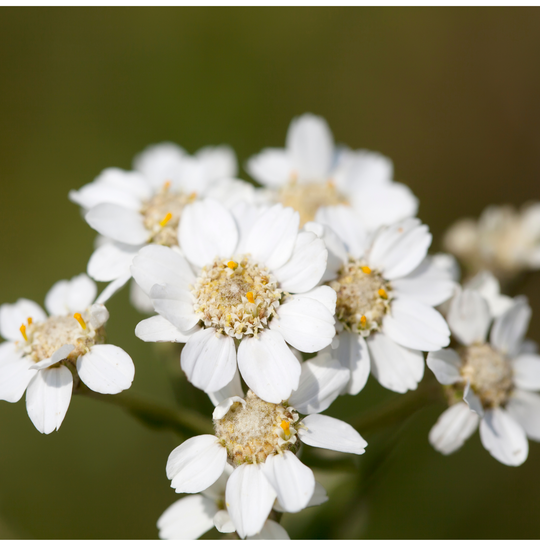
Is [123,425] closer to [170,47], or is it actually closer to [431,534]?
[431,534]

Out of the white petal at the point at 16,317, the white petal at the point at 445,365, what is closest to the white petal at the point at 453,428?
the white petal at the point at 445,365

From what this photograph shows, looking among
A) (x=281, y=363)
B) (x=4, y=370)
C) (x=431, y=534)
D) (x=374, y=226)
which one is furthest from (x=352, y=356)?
(x=431, y=534)

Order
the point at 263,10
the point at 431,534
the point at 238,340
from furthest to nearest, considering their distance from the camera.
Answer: the point at 263,10
the point at 431,534
the point at 238,340

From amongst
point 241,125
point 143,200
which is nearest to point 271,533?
point 143,200

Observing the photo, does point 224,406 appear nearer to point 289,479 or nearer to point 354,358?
point 289,479

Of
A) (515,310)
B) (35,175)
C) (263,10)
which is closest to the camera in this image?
(515,310)

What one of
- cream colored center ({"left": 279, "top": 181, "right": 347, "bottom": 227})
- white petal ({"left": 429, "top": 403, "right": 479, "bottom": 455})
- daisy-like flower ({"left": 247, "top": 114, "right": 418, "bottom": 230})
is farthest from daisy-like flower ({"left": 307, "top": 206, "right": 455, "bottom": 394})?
daisy-like flower ({"left": 247, "top": 114, "right": 418, "bottom": 230})
